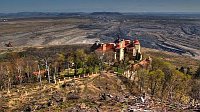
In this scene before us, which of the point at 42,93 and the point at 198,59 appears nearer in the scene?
the point at 42,93

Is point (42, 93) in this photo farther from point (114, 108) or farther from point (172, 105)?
point (172, 105)

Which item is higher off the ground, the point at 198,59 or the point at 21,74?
the point at 21,74

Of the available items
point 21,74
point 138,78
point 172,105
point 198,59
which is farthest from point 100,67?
point 198,59

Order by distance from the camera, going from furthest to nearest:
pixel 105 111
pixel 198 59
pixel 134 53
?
pixel 198 59
pixel 134 53
pixel 105 111

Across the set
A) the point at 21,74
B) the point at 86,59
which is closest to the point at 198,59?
the point at 86,59

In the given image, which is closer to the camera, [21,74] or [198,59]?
[21,74]

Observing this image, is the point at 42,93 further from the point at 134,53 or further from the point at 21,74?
the point at 134,53

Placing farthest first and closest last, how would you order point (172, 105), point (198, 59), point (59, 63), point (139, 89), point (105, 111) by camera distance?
point (198, 59) → point (59, 63) → point (139, 89) → point (172, 105) → point (105, 111)

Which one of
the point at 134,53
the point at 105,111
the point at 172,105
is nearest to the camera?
the point at 105,111

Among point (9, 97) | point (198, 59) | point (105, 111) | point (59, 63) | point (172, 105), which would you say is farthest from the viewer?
point (198, 59)
